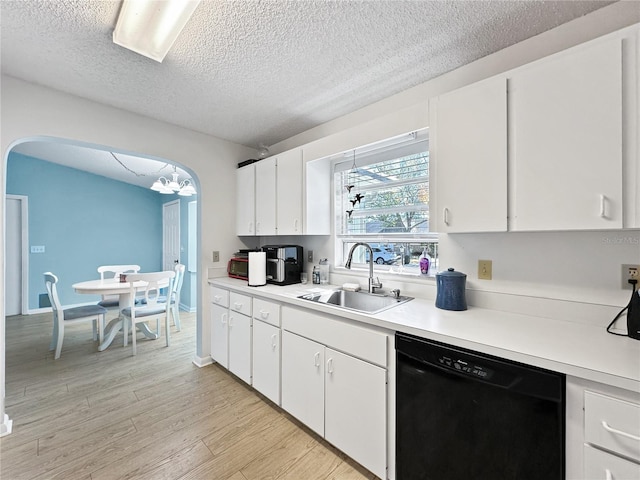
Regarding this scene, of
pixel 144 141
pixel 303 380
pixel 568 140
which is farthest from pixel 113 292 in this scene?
pixel 568 140

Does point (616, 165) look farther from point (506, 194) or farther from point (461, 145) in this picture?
point (461, 145)

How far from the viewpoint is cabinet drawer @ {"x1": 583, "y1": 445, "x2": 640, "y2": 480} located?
84 centimetres

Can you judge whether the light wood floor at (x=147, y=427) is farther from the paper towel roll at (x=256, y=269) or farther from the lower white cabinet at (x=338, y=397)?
the paper towel roll at (x=256, y=269)

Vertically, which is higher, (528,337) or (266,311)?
(528,337)

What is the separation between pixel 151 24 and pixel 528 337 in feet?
7.67

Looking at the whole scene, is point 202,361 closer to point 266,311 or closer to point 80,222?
point 266,311

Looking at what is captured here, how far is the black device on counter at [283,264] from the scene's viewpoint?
2482mm

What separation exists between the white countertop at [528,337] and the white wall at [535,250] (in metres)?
0.12

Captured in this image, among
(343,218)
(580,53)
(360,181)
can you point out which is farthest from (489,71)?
(343,218)

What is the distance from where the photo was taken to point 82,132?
2.16m

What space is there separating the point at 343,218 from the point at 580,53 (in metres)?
1.78

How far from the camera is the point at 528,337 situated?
3.76ft

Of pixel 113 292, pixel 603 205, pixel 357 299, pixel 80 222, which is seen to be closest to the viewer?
pixel 603 205

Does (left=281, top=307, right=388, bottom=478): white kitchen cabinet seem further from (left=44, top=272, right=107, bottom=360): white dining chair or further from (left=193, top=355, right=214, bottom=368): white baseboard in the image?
(left=44, top=272, right=107, bottom=360): white dining chair
